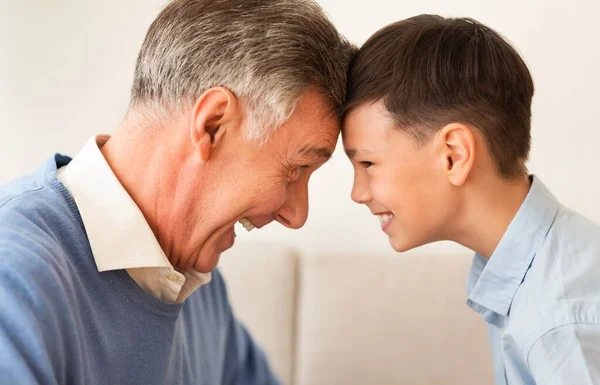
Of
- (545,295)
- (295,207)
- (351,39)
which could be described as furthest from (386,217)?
(351,39)

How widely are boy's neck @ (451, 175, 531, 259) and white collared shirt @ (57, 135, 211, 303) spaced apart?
54 cm

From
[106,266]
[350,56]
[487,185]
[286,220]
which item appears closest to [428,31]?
[350,56]

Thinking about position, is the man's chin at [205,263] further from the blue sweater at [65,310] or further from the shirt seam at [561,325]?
the shirt seam at [561,325]

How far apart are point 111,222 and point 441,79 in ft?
2.04

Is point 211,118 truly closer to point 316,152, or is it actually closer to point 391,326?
point 316,152

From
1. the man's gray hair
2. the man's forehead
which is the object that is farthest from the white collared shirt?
the man's forehead

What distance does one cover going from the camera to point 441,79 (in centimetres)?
132

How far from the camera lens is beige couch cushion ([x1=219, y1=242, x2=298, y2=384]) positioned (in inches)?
75.2

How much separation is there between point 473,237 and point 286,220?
36 cm

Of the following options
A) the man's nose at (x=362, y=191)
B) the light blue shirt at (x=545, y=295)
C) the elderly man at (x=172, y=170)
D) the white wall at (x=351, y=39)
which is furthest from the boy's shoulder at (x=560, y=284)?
the white wall at (x=351, y=39)

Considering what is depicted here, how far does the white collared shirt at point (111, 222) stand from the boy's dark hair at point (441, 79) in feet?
1.40

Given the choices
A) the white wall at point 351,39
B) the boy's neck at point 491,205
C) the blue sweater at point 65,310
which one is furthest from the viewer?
the white wall at point 351,39

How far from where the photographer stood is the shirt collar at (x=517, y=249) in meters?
1.32

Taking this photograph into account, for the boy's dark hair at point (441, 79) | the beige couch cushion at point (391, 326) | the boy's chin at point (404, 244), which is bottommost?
the beige couch cushion at point (391, 326)
